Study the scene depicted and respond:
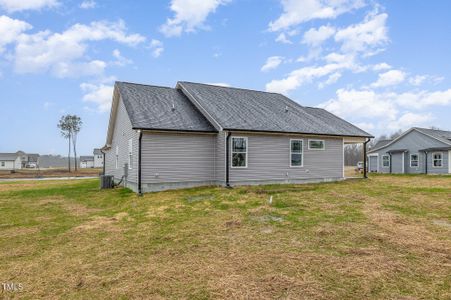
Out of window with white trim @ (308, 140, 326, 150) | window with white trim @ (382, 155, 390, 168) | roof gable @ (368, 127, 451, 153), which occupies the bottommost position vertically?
window with white trim @ (382, 155, 390, 168)

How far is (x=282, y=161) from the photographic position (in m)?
17.1

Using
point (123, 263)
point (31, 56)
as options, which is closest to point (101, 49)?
point (31, 56)

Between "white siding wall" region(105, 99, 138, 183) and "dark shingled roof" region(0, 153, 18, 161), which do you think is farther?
"dark shingled roof" region(0, 153, 18, 161)

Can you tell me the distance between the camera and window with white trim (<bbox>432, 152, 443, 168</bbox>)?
27.6 m

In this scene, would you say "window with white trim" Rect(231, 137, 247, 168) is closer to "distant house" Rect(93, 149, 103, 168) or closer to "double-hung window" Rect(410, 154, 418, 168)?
"double-hung window" Rect(410, 154, 418, 168)

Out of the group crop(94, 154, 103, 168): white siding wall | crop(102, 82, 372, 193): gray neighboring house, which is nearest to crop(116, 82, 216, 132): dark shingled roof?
crop(102, 82, 372, 193): gray neighboring house

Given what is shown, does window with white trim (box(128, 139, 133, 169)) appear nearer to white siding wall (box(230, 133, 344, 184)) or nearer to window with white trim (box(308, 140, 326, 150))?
white siding wall (box(230, 133, 344, 184))

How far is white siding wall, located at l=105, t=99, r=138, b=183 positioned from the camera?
49.9 ft

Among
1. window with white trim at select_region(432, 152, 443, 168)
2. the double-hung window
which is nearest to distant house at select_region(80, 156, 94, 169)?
the double-hung window

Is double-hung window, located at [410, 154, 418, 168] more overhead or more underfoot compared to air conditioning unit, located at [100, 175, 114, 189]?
more overhead

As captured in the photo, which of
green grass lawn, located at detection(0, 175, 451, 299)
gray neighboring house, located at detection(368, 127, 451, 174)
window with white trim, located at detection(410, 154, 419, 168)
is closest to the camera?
green grass lawn, located at detection(0, 175, 451, 299)

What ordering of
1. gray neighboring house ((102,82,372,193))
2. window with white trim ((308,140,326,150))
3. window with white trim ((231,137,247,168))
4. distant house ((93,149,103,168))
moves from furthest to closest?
distant house ((93,149,103,168))
window with white trim ((308,140,326,150))
window with white trim ((231,137,247,168))
gray neighboring house ((102,82,372,193))

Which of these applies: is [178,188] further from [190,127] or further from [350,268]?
[350,268]

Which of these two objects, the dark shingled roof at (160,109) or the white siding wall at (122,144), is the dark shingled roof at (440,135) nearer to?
the dark shingled roof at (160,109)
